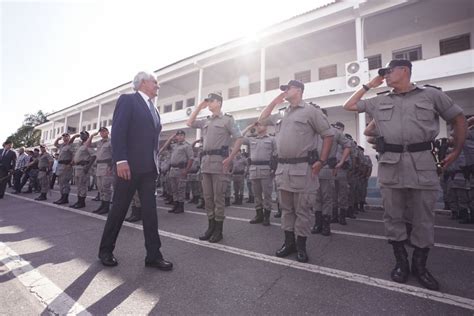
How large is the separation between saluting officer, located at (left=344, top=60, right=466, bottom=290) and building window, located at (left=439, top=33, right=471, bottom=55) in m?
12.1

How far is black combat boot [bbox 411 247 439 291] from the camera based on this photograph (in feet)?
6.65

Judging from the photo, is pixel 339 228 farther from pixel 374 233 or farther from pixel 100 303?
pixel 100 303

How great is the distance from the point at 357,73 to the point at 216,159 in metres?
8.80

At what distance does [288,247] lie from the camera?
2.87 metres

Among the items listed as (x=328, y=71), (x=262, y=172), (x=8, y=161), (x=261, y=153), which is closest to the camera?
(x=262, y=172)

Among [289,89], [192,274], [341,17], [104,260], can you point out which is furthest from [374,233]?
[341,17]

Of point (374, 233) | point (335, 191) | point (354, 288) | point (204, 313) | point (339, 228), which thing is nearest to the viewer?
point (204, 313)

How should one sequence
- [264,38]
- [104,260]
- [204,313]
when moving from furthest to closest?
[264,38] < [104,260] < [204,313]

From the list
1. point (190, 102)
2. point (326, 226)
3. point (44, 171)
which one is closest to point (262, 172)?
point (326, 226)

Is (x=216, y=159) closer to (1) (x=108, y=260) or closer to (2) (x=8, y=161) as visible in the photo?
(1) (x=108, y=260)

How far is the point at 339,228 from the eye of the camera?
14.0ft

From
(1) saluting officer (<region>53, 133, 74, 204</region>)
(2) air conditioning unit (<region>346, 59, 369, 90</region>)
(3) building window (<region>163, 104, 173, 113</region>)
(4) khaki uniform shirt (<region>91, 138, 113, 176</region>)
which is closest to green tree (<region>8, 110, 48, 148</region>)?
(3) building window (<region>163, 104, 173, 113</region>)

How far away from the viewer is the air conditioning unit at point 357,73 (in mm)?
9750

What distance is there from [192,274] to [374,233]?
3.03m
